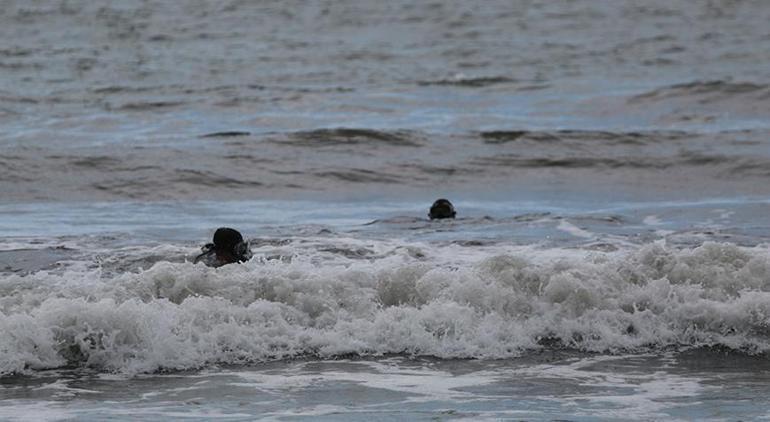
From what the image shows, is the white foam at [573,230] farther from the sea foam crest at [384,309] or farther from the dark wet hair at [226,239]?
the dark wet hair at [226,239]

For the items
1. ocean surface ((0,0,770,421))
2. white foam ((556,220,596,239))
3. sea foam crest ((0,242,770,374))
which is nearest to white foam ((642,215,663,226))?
ocean surface ((0,0,770,421))

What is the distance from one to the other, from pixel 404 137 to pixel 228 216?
18.4 ft

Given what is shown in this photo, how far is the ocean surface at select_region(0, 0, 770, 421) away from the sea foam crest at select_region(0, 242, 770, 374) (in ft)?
0.07

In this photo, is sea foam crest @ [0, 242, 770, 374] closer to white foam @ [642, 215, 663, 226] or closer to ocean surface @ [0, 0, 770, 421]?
ocean surface @ [0, 0, 770, 421]

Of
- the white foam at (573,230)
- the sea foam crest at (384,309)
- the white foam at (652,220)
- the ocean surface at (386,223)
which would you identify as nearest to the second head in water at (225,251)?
the sea foam crest at (384,309)

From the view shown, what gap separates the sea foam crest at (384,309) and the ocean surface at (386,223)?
0.07ft

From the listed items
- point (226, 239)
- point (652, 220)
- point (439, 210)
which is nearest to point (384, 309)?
point (226, 239)

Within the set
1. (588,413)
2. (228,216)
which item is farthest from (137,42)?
(588,413)

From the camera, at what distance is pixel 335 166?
1839cm

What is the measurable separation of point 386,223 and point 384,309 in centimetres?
415

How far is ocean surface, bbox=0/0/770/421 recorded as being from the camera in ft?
27.7

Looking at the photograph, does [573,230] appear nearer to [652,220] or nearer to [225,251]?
[652,220]

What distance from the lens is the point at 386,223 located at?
13906 mm

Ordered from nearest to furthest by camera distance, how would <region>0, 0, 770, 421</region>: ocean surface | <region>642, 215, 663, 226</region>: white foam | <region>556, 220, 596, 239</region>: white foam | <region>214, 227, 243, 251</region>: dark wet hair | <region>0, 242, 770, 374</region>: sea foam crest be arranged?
<region>0, 0, 770, 421</region>: ocean surface, <region>0, 242, 770, 374</region>: sea foam crest, <region>214, 227, 243, 251</region>: dark wet hair, <region>556, 220, 596, 239</region>: white foam, <region>642, 215, 663, 226</region>: white foam
